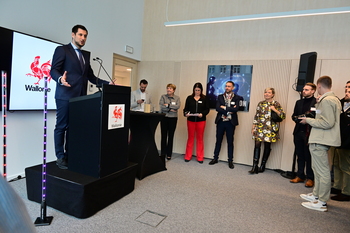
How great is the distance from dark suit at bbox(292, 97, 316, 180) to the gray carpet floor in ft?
0.87

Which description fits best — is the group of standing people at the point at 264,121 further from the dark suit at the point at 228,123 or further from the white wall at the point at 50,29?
the white wall at the point at 50,29

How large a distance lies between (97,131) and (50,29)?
2151 mm

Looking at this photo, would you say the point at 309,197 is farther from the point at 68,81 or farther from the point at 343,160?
the point at 68,81

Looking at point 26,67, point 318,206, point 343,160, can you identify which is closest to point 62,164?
point 26,67

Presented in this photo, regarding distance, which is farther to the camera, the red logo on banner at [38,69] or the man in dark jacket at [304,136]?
the man in dark jacket at [304,136]

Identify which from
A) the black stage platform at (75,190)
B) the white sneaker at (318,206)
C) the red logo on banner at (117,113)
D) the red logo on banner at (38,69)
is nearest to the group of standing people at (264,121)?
the white sneaker at (318,206)

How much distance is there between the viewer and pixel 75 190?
216 cm

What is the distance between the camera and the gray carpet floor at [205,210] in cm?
217


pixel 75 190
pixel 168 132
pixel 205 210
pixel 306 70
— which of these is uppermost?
pixel 306 70

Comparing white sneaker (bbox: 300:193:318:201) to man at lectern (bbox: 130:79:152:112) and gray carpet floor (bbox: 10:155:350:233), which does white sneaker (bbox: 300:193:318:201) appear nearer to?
gray carpet floor (bbox: 10:155:350:233)

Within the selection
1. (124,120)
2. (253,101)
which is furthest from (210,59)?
(124,120)

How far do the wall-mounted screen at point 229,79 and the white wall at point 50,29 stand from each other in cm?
210

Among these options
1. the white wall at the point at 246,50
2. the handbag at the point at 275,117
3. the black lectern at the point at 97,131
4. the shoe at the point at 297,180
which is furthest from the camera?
the white wall at the point at 246,50

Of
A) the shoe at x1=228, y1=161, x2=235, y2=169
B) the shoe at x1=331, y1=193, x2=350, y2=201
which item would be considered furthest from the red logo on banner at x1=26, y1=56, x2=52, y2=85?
the shoe at x1=331, y1=193, x2=350, y2=201
